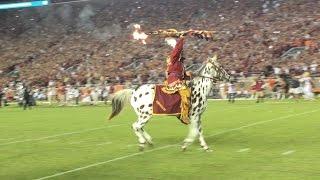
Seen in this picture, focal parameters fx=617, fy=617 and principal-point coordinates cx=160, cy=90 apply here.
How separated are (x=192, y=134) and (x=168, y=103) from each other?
0.89m

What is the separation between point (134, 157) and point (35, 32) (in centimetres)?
4969

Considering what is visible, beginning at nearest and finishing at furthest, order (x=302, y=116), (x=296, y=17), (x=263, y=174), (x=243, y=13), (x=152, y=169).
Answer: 1. (x=263, y=174)
2. (x=152, y=169)
3. (x=302, y=116)
4. (x=296, y=17)
5. (x=243, y=13)

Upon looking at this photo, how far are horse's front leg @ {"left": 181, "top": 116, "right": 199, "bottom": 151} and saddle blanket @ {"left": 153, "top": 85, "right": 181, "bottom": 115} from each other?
37 cm

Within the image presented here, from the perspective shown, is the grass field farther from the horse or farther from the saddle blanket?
the saddle blanket

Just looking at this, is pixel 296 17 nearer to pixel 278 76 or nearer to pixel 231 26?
pixel 231 26

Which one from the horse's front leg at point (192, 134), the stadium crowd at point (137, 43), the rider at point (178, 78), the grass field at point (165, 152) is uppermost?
the stadium crowd at point (137, 43)

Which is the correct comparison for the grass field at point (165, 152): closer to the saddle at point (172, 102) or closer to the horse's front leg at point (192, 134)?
the horse's front leg at point (192, 134)

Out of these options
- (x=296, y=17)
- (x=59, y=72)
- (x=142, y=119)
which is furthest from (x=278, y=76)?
(x=142, y=119)

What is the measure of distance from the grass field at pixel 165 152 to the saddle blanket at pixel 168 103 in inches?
33.9

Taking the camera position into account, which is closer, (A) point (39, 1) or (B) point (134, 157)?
(B) point (134, 157)

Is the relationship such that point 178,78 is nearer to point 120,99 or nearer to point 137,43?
point 120,99

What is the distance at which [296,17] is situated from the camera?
4681cm

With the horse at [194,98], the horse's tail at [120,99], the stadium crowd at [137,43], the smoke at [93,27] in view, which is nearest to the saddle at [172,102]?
the horse at [194,98]

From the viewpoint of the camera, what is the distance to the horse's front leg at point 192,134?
1306cm
